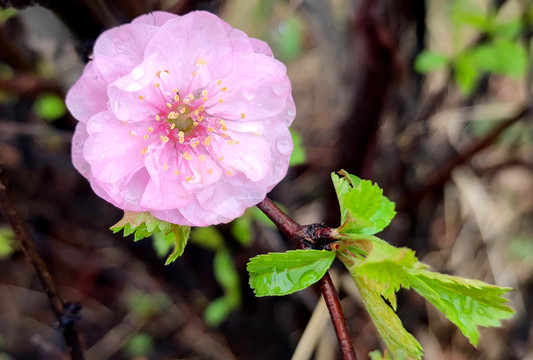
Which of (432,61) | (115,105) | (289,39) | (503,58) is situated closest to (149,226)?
(115,105)

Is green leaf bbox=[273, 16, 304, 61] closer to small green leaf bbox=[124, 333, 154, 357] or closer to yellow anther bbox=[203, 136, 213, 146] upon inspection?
small green leaf bbox=[124, 333, 154, 357]

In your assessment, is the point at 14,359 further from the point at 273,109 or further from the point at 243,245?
the point at 273,109

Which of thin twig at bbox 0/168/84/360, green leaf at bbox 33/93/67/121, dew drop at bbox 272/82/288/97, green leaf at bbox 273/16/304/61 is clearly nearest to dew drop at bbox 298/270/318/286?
dew drop at bbox 272/82/288/97

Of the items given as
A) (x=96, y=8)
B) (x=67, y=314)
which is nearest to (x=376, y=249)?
(x=67, y=314)

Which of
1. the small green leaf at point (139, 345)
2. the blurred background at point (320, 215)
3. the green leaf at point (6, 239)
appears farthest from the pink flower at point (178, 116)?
the small green leaf at point (139, 345)

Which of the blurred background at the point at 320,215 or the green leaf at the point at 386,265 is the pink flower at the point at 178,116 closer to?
the green leaf at the point at 386,265
